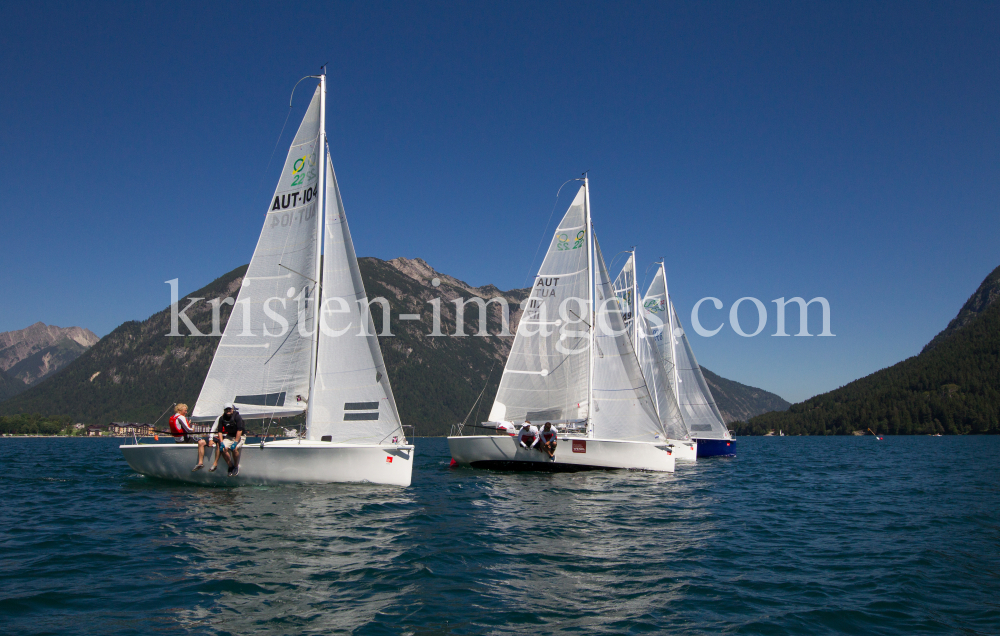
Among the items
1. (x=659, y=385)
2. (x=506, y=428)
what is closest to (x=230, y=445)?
(x=506, y=428)

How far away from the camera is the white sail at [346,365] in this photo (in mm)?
17672

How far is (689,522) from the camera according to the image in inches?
551

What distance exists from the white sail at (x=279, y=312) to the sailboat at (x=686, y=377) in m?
26.6

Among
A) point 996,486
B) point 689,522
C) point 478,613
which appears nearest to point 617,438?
point 689,522

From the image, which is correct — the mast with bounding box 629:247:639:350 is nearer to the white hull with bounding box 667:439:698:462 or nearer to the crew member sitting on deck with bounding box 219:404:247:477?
the white hull with bounding box 667:439:698:462

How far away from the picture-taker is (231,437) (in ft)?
55.3

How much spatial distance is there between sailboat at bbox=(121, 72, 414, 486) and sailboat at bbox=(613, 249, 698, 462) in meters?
19.9

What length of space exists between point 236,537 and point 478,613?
19.5ft

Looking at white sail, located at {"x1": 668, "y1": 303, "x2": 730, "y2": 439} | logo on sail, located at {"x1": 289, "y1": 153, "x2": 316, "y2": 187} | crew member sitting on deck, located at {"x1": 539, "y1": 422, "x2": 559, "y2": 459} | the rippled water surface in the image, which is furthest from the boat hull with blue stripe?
logo on sail, located at {"x1": 289, "y1": 153, "x2": 316, "y2": 187}

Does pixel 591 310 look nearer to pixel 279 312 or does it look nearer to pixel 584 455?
pixel 584 455

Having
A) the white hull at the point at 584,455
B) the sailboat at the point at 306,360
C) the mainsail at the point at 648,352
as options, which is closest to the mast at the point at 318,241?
the sailboat at the point at 306,360

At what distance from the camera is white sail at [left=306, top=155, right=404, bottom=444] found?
17.7m

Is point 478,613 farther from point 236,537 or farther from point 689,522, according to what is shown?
point 689,522

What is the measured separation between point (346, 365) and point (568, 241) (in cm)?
1344
